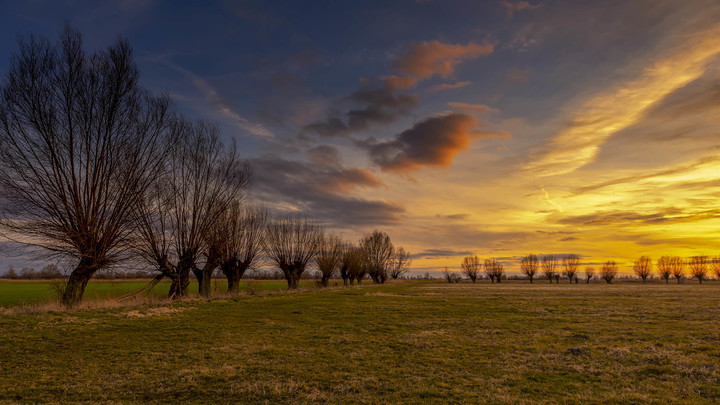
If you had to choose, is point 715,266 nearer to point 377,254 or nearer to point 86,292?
point 377,254

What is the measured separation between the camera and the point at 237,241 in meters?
38.8

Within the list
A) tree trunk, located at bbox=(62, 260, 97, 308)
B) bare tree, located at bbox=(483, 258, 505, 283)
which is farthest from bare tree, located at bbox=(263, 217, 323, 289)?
bare tree, located at bbox=(483, 258, 505, 283)

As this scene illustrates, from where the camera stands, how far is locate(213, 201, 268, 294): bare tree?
34.3m

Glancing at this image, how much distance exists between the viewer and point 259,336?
1455cm

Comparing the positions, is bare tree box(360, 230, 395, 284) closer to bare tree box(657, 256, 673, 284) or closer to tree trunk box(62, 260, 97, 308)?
tree trunk box(62, 260, 97, 308)

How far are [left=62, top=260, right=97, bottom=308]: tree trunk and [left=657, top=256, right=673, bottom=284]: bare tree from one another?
170m

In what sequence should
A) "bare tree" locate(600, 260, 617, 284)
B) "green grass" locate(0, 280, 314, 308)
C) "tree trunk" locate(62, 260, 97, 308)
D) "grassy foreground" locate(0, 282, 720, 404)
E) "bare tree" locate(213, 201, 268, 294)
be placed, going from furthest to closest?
1. "bare tree" locate(600, 260, 617, 284)
2. "bare tree" locate(213, 201, 268, 294)
3. "green grass" locate(0, 280, 314, 308)
4. "tree trunk" locate(62, 260, 97, 308)
5. "grassy foreground" locate(0, 282, 720, 404)

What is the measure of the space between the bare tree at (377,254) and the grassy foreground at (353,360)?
74902 mm

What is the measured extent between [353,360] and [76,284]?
20333 millimetres

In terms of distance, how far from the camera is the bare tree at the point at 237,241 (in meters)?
34.3

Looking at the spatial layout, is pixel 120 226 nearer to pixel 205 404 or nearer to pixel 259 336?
pixel 259 336

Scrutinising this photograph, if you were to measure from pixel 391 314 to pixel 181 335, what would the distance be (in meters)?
12.7

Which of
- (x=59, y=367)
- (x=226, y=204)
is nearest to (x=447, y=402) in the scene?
(x=59, y=367)

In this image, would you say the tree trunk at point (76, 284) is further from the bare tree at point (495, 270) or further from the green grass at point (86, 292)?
the bare tree at point (495, 270)
